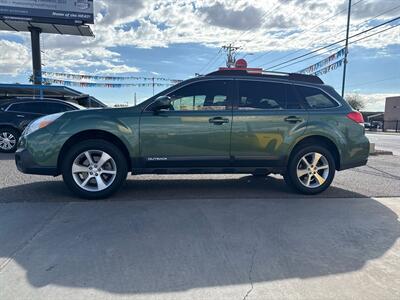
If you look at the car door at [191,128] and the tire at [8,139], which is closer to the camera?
the car door at [191,128]

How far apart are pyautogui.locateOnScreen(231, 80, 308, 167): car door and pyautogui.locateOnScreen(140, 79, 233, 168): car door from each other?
18 centimetres

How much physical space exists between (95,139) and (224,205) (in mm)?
2086

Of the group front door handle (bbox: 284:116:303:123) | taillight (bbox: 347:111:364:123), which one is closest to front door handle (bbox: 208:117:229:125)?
front door handle (bbox: 284:116:303:123)

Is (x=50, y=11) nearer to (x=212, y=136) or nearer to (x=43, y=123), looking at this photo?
(x=43, y=123)

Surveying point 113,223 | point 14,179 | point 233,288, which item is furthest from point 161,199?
point 14,179

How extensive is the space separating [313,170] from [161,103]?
8.54 feet

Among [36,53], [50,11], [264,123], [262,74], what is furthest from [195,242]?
[36,53]

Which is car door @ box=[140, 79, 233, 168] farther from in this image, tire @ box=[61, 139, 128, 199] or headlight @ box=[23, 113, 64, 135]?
headlight @ box=[23, 113, 64, 135]

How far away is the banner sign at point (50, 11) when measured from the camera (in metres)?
27.2

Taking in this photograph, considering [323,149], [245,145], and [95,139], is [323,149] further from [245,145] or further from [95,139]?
[95,139]

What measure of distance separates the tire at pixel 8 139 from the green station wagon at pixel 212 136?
582 centimetres

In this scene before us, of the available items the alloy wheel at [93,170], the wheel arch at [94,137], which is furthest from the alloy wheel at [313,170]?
the alloy wheel at [93,170]

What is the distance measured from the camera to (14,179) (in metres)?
6.29

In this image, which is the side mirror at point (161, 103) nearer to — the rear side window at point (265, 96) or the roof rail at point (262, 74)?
the roof rail at point (262, 74)
